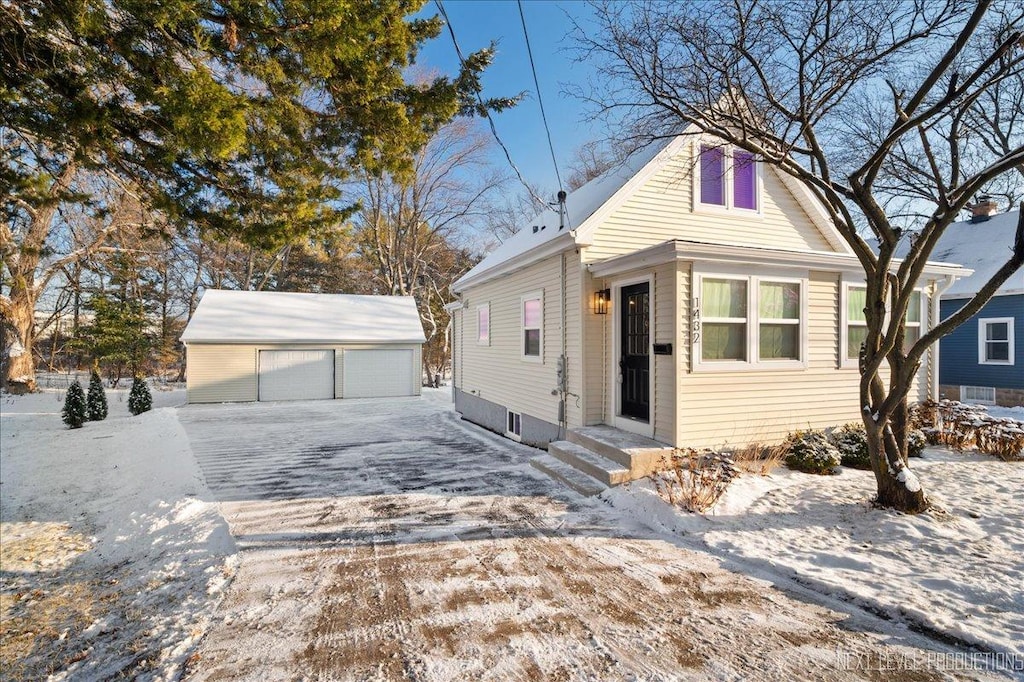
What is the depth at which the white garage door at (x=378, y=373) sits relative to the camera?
59.1 ft

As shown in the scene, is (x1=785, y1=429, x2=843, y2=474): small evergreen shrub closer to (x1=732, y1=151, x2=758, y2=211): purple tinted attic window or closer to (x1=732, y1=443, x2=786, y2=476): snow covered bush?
(x1=732, y1=443, x2=786, y2=476): snow covered bush

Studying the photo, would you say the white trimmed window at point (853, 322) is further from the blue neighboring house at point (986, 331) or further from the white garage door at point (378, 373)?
the white garage door at point (378, 373)

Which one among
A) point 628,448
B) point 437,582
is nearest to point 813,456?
point 628,448

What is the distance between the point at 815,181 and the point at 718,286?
1701 millimetres

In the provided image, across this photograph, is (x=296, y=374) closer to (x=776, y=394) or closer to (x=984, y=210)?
(x=776, y=394)

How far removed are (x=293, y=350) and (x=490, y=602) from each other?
16.4 m

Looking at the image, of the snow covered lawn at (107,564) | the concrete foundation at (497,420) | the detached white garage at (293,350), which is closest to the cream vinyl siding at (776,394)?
the concrete foundation at (497,420)

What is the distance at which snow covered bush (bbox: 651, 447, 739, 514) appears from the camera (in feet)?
15.5

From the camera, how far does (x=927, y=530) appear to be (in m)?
4.12

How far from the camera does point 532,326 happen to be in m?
8.74

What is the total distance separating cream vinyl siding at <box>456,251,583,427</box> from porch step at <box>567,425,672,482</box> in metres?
0.65

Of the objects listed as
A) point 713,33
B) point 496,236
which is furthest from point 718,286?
point 496,236

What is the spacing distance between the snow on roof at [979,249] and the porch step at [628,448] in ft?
42.5

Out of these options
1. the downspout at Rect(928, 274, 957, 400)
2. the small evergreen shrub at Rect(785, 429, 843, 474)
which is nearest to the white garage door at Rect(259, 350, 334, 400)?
the small evergreen shrub at Rect(785, 429, 843, 474)
